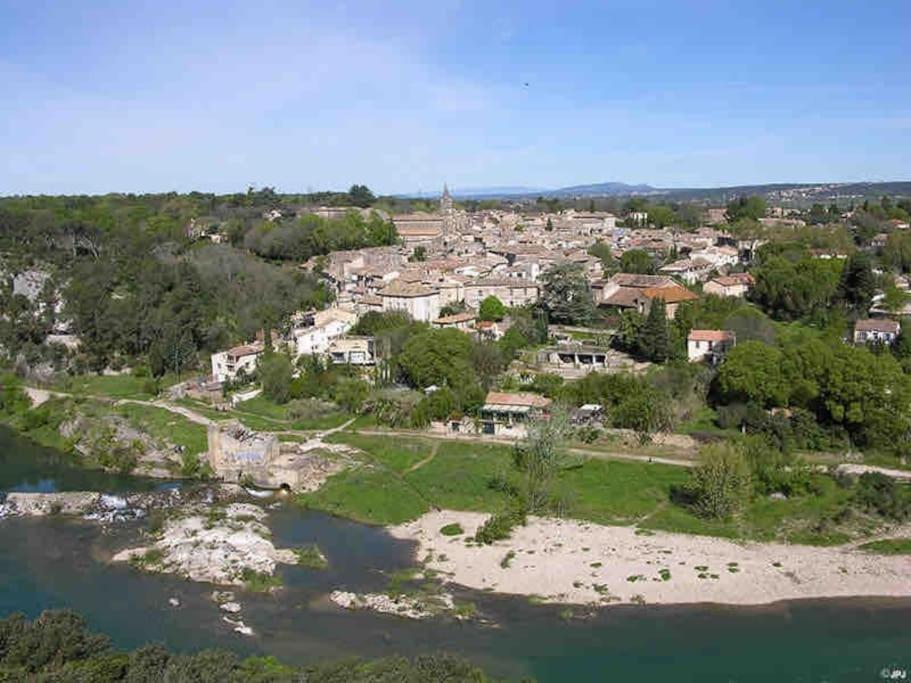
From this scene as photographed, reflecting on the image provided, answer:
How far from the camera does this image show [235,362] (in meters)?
46.8

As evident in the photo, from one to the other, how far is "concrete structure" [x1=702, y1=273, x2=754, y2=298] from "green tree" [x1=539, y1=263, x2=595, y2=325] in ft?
26.0

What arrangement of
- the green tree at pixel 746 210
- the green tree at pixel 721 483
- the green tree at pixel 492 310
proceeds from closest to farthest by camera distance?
the green tree at pixel 721 483, the green tree at pixel 492 310, the green tree at pixel 746 210

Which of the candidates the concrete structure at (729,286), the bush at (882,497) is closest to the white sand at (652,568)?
the bush at (882,497)

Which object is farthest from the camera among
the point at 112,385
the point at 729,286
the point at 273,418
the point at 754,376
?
the point at 729,286

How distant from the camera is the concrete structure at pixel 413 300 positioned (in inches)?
1972

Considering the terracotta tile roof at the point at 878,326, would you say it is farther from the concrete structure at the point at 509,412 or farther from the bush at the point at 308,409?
the bush at the point at 308,409

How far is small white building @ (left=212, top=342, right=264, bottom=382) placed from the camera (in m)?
46.7

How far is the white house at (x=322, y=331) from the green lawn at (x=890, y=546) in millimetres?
28775

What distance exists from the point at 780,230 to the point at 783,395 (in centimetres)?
3966

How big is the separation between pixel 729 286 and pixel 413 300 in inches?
719

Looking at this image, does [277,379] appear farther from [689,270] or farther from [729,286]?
[689,270]

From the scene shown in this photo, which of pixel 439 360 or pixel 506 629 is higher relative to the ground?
pixel 439 360

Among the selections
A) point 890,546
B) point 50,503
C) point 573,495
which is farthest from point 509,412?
point 50,503

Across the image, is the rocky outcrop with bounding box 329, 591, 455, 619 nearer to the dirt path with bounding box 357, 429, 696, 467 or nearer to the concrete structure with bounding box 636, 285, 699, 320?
the dirt path with bounding box 357, 429, 696, 467
